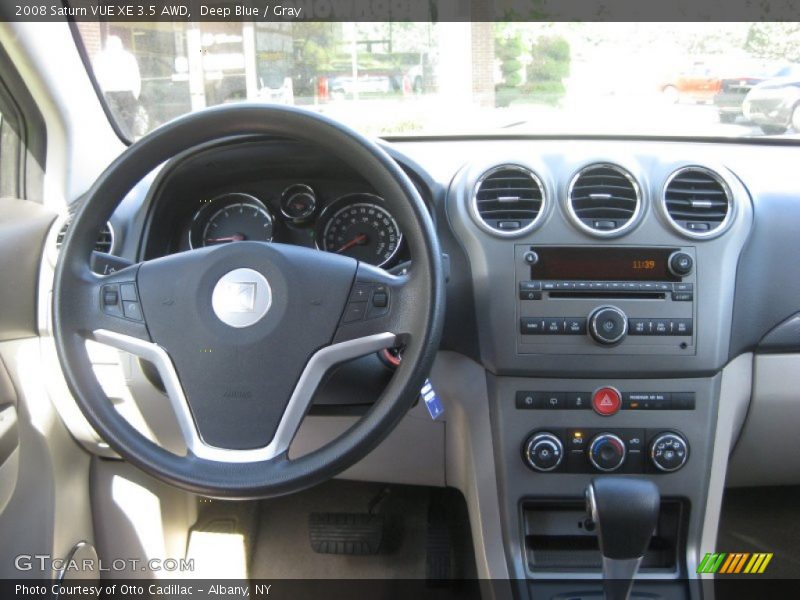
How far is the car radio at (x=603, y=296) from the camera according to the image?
Answer: 1755mm

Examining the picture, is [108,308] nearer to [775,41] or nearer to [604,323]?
[604,323]

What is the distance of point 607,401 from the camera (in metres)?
1.79

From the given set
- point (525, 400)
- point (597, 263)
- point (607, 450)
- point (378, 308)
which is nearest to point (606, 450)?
point (607, 450)

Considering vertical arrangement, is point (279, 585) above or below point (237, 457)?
below

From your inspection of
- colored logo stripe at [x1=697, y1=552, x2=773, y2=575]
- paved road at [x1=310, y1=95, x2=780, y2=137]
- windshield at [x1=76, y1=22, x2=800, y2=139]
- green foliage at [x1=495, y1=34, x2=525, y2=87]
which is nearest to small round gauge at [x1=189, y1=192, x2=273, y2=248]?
windshield at [x1=76, y1=22, x2=800, y2=139]

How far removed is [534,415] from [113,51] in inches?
63.9

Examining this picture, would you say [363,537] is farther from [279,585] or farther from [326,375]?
[326,375]

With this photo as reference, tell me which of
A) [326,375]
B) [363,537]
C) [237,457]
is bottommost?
[363,537]

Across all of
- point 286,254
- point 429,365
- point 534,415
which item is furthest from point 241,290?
point 534,415

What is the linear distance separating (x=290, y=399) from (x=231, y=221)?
0.73 metres

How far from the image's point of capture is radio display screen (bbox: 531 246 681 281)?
1.77 m

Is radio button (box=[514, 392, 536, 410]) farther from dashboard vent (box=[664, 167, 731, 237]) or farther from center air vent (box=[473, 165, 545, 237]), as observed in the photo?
dashboard vent (box=[664, 167, 731, 237])

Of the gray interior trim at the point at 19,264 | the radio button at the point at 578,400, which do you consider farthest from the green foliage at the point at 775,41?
the gray interior trim at the point at 19,264

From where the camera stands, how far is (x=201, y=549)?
8.30ft
